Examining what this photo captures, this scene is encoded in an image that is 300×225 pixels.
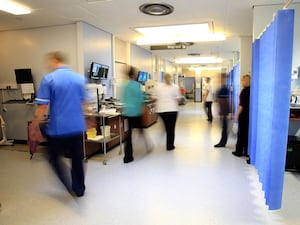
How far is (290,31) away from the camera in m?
2.24

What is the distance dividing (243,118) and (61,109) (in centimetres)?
318

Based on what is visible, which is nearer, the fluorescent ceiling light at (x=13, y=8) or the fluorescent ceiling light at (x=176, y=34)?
the fluorescent ceiling light at (x=13, y=8)

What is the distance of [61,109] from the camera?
105 inches

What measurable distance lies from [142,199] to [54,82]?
166 cm

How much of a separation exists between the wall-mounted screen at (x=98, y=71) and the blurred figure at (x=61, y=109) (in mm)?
2812

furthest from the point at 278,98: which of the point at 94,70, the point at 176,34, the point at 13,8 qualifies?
the point at 176,34

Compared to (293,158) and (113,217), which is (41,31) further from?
(293,158)

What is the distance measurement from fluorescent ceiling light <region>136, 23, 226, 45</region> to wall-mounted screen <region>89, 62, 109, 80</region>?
4.38 feet

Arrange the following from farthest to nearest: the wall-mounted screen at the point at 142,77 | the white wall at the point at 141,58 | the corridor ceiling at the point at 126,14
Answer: the wall-mounted screen at the point at 142,77 < the white wall at the point at 141,58 < the corridor ceiling at the point at 126,14

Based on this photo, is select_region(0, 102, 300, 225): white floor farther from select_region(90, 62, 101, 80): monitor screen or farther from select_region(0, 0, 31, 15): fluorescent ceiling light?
select_region(0, 0, 31, 15): fluorescent ceiling light

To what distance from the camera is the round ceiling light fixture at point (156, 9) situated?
14.5ft

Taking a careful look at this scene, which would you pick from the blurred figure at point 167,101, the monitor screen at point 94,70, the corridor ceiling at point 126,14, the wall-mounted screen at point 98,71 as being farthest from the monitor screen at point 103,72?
the blurred figure at point 167,101

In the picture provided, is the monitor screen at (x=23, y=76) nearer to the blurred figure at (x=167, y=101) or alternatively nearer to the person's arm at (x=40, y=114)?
the blurred figure at (x=167, y=101)

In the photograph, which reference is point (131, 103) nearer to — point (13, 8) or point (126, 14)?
point (126, 14)
